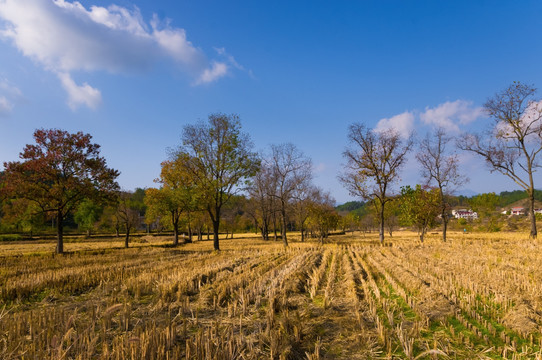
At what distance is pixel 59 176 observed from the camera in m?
22.8

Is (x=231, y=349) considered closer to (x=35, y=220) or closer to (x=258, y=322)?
(x=258, y=322)

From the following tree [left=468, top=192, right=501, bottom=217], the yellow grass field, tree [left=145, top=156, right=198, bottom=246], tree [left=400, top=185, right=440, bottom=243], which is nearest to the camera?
the yellow grass field

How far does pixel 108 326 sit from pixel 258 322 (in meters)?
2.96

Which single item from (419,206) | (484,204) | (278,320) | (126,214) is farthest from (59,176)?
(484,204)

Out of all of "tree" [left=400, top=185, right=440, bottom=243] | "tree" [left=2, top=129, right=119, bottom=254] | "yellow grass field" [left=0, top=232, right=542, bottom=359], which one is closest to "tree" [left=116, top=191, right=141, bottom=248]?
"tree" [left=2, top=129, right=119, bottom=254]

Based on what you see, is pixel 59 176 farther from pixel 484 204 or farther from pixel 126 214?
pixel 484 204

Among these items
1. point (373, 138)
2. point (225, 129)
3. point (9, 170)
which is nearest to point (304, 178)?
point (373, 138)

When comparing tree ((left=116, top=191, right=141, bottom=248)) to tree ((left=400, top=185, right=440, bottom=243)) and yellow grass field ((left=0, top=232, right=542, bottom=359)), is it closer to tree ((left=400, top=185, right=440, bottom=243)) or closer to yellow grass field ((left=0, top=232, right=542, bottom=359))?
yellow grass field ((left=0, top=232, right=542, bottom=359))

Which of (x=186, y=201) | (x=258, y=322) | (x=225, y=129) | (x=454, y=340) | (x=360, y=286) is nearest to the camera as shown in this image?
(x=454, y=340)

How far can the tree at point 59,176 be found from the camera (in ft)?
69.8

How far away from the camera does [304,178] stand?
120ft

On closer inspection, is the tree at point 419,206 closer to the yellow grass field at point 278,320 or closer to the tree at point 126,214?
the yellow grass field at point 278,320

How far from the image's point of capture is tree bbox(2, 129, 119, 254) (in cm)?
2128

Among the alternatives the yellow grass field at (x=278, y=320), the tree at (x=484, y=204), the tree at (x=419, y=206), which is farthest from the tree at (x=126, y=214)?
the tree at (x=484, y=204)
